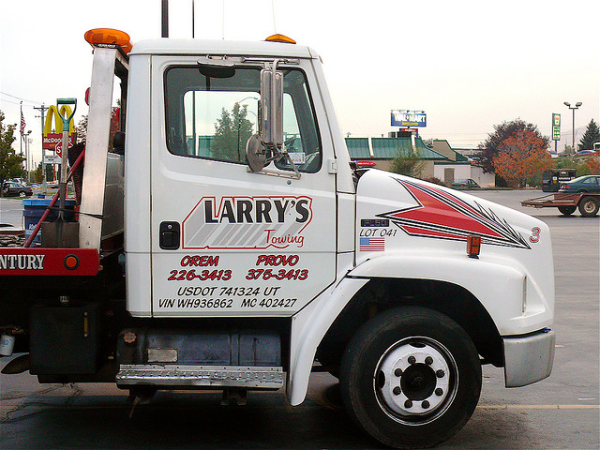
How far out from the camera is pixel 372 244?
14.9 feet

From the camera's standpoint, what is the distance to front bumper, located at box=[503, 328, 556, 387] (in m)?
4.61

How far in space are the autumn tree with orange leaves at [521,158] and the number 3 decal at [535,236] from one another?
74547mm

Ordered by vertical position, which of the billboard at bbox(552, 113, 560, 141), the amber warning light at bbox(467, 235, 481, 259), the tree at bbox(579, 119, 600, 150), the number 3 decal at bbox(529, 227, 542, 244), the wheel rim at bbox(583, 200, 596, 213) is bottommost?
the wheel rim at bbox(583, 200, 596, 213)

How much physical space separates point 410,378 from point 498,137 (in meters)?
92.3

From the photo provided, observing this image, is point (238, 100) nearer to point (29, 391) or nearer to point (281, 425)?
point (281, 425)

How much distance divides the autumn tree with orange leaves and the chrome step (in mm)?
75673

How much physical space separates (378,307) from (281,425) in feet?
3.92

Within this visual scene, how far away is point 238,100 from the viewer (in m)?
4.55

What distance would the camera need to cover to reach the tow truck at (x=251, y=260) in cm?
441

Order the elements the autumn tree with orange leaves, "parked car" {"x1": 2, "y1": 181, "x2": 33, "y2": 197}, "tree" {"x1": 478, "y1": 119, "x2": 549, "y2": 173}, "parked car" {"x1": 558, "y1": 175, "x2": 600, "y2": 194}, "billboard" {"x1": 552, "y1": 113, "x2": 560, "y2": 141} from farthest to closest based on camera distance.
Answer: "billboard" {"x1": 552, "y1": 113, "x2": 560, "y2": 141}, "tree" {"x1": 478, "y1": 119, "x2": 549, "y2": 173}, the autumn tree with orange leaves, "parked car" {"x1": 2, "y1": 181, "x2": 33, "y2": 197}, "parked car" {"x1": 558, "y1": 175, "x2": 600, "y2": 194}

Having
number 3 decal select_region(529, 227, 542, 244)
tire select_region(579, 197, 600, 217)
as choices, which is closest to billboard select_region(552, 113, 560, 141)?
tire select_region(579, 197, 600, 217)

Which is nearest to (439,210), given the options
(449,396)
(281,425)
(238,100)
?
(449,396)

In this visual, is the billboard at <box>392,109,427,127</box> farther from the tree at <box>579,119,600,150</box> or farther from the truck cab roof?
the truck cab roof

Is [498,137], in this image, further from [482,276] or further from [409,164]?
[482,276]
